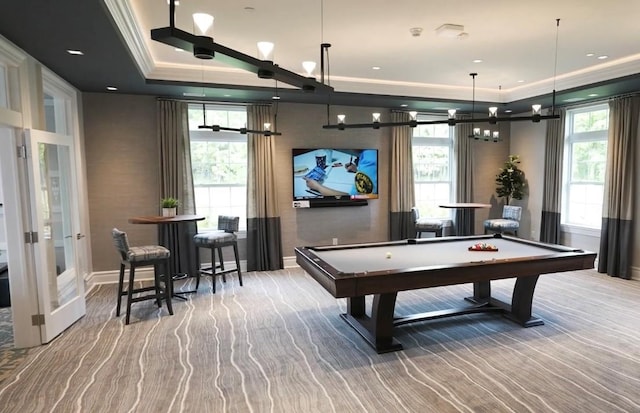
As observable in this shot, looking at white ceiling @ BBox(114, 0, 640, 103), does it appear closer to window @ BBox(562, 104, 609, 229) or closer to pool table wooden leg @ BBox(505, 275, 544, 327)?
window @ BBox(562, 104, 609, 229)

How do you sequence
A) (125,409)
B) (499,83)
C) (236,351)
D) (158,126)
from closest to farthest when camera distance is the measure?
1. (125,409)
2. (236,351)
3. (158,126)
4. (499,83)

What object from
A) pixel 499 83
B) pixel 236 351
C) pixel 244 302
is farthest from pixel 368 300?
pixel 499 83

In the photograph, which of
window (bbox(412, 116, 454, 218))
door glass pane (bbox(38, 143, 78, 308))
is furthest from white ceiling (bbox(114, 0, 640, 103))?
door glass pane (bbox(38, 143, 78, 308))

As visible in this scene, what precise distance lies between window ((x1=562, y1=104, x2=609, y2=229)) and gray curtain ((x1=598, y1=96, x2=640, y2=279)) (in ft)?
1.28

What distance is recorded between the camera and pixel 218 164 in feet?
21.2

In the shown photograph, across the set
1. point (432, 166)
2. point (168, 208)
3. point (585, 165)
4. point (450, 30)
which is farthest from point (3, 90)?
point (585, 165)

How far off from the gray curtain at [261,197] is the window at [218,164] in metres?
0.22

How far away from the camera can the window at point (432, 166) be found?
7.58 meters

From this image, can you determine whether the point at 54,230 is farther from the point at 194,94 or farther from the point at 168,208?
the point at 194,94

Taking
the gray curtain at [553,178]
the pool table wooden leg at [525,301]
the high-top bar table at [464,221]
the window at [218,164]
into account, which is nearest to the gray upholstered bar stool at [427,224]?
the high-top bar table at [464,221]

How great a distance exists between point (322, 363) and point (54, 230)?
3.09 metres

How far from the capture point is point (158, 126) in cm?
589

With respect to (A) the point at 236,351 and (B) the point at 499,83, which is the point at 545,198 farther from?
(A) the point at 236,351

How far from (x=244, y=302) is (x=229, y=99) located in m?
3.18
